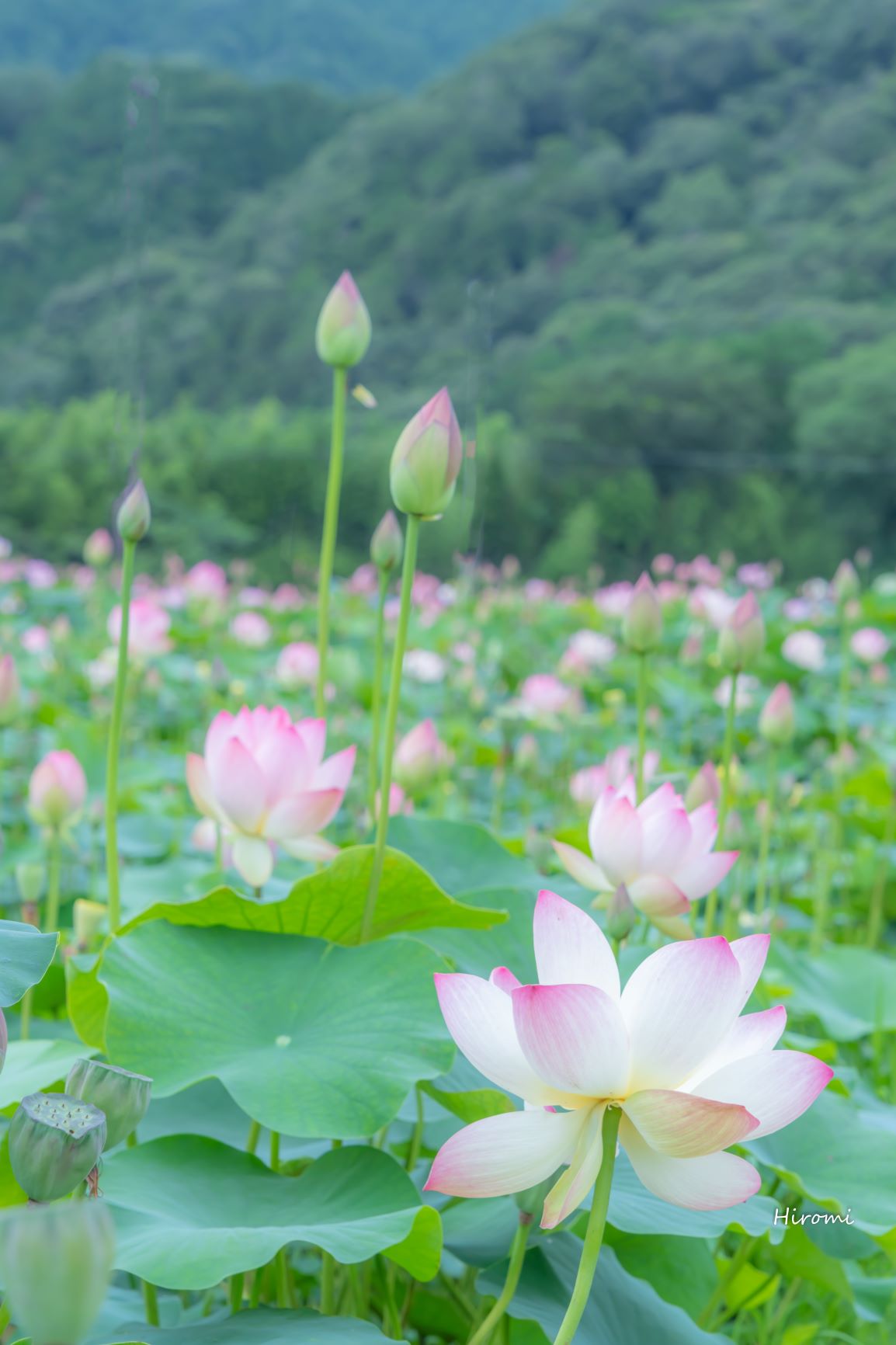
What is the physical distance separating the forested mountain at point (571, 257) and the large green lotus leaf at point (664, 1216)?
9813 mm

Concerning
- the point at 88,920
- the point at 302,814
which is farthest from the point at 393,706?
the point at 88,920

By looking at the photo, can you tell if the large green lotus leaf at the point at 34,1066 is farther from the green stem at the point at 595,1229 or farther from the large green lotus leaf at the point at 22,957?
the green stem at the point at 595,1229

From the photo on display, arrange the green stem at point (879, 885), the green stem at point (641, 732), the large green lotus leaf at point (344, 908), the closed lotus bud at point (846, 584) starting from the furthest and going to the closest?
the closed lotus bud at point (846, 584), the green stem at point (879, 885), the green stem at point (641, 732), the large green lotus leaf at point (344, 908)

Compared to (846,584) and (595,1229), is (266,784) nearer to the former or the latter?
(595,1229)

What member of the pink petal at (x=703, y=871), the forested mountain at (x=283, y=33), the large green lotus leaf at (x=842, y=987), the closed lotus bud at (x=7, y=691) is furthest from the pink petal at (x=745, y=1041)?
the forested mountain at (x=283, y=33)

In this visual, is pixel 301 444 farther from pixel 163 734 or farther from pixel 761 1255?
pixel 761 1255

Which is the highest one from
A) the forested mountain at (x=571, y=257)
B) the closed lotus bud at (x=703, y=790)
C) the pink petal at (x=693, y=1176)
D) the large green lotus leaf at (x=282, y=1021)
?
the forested mountain at (x=571, y=257)

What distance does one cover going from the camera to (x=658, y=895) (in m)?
0.58

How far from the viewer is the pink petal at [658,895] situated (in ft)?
1.90

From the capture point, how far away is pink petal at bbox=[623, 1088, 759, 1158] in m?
0.33

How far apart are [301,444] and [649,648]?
1201cm

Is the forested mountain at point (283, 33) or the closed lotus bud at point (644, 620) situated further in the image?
the forested mountain at point (283, 33)

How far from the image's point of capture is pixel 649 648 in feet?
2.50

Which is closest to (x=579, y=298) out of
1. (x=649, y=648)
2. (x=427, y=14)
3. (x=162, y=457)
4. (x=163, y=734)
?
(x=162, y=457)
